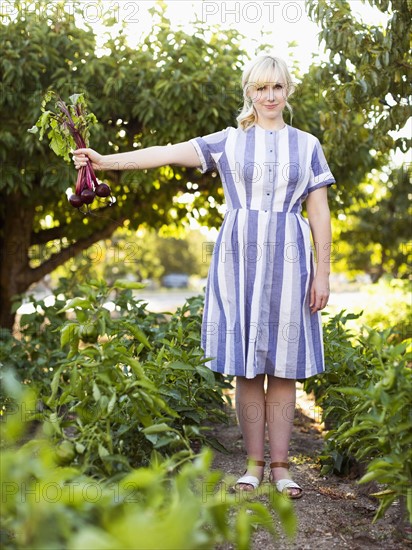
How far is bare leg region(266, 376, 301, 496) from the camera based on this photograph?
116 inches

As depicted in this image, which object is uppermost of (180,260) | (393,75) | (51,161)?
(393,75)

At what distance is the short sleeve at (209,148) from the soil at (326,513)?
50.1 inches

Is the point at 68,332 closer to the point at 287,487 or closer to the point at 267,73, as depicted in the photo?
the point at 287,487

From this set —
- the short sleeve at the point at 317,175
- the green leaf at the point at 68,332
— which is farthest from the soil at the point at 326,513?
the short sleeve at the point at 317,175

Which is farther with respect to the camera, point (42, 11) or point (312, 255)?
point (42, 11)

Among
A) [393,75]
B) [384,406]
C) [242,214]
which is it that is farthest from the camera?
[393,75]

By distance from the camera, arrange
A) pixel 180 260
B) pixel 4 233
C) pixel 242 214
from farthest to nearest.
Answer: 1. pixel 180 260
2. pixel 4 233
3. pixel 242 214

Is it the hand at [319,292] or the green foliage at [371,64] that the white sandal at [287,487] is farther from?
the green foliage at [371,64]

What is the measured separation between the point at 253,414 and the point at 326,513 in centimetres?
47

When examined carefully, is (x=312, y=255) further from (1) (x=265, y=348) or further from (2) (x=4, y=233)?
(2) (x=4, y=233)

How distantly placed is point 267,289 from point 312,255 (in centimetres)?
25

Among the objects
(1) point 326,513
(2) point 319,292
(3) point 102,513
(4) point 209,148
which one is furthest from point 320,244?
(3) point 102,513

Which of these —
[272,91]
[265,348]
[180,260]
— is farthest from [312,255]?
[180,260]

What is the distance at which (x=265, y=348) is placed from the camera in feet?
9.51
